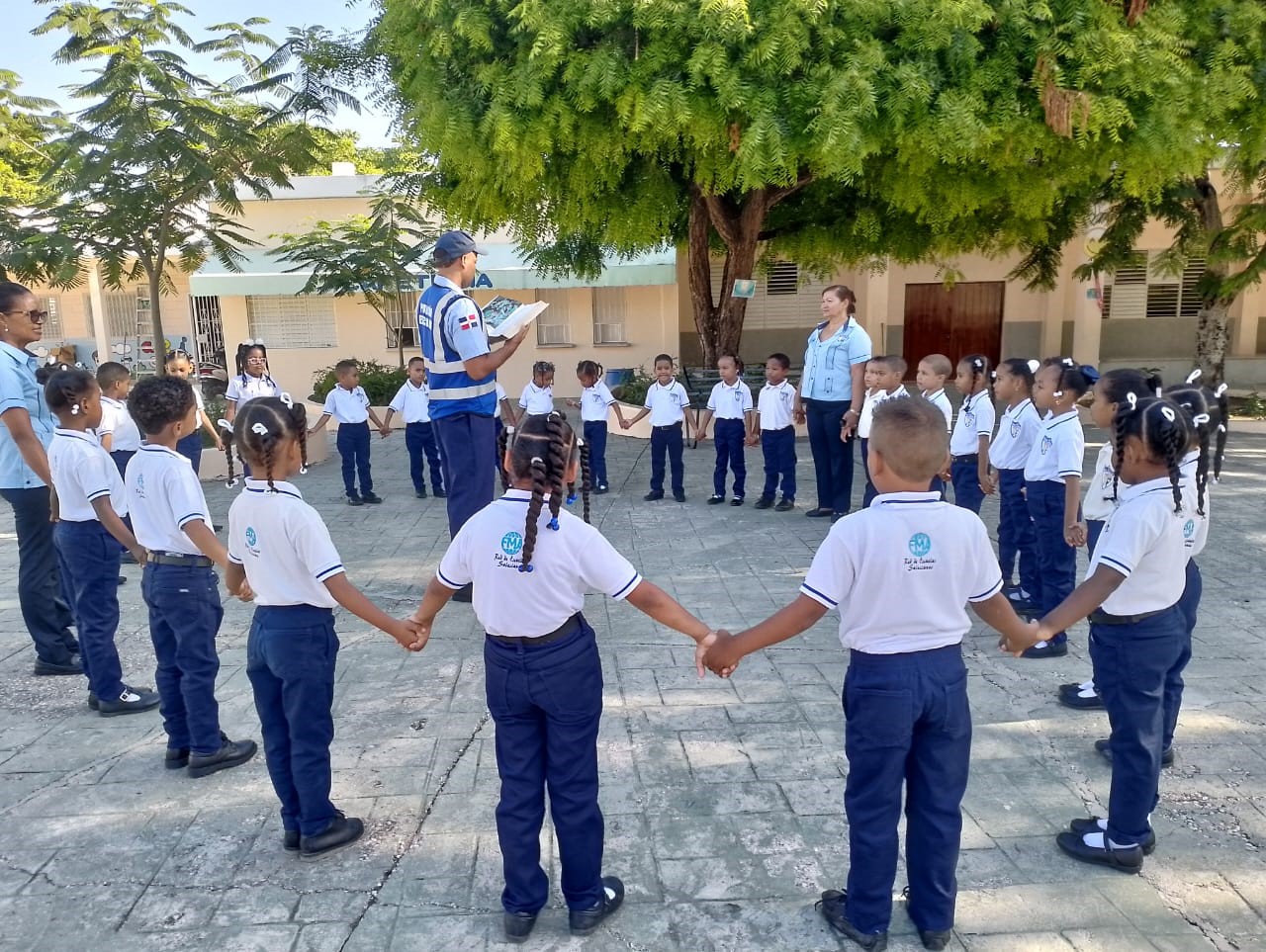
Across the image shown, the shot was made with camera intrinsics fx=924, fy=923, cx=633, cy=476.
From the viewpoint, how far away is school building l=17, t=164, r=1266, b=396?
18250 mm

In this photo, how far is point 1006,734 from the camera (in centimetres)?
402

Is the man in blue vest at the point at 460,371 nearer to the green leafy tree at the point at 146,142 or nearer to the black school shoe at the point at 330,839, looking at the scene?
the black school shoe at the point at 330,839

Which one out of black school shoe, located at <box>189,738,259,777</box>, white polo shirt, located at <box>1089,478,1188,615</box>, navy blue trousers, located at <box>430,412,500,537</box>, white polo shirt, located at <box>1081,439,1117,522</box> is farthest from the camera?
navy blue trousers, located at <box>430,412,500,537</box>

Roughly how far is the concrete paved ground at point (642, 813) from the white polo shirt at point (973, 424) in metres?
1.38

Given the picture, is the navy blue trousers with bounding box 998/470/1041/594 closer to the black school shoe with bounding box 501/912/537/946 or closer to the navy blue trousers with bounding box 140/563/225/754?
the black school shoe with bounding box 501/912/537/946

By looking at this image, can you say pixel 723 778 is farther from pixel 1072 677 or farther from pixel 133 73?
pixel 133 73

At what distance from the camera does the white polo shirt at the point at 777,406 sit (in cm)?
860

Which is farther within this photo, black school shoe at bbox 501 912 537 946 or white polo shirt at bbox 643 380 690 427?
white polo shirt at bbox 643 380 690 427

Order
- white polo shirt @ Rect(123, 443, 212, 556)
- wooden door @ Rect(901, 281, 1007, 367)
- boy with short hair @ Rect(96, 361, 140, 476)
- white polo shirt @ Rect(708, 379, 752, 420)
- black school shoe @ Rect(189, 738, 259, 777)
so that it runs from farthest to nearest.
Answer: wooden door @ Rect(901, 281, 1007, 367) → white polo shirt @ Rect(708, 379, 752, 420) → boy with short hair @ Rect(96, 361, 140, 476) → black school shoe @ Rect(189, 738, 259, 777) → white polo shirt @ Rect(123, 443, 212, 556)

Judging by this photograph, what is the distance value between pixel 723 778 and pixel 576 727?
1.19 m

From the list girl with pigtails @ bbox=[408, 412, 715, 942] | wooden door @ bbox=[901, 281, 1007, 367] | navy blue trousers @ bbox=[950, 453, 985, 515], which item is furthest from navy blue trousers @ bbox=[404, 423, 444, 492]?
wooden door @ bbox=[901, 281, 1007, 367]

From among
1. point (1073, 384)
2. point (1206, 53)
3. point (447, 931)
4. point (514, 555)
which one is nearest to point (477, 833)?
point (447, 931)

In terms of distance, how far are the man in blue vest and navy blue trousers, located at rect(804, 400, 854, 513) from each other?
→ 11.1ft

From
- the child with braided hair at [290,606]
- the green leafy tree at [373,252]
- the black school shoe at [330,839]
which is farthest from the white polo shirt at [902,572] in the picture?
the green leafy tree at [373,252]
